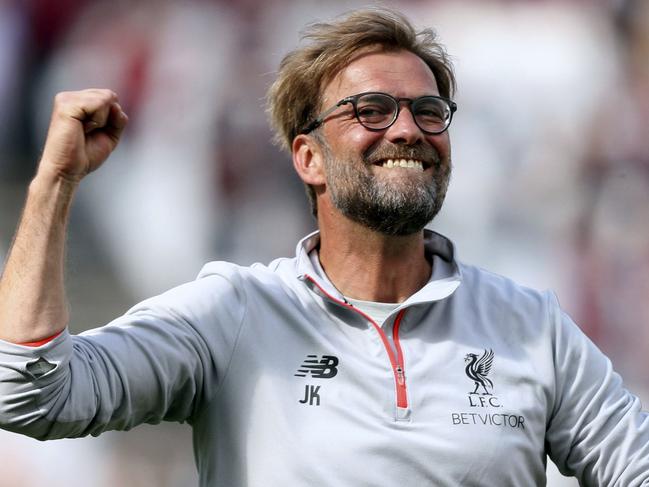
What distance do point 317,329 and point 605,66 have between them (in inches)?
102

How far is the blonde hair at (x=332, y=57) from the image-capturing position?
287 centimetres

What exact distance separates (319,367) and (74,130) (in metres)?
0.74

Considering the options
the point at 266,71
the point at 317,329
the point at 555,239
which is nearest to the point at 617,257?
the point at 555,239

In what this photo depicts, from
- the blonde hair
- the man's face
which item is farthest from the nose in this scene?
the blonde hair

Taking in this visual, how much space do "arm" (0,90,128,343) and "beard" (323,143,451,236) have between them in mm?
763

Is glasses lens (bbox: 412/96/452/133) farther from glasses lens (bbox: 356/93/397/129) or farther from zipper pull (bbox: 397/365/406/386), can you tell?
zipper pull (bbox: 397/365/406/386)

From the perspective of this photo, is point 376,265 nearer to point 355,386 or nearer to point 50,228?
point 355,386

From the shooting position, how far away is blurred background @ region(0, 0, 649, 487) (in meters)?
4.43

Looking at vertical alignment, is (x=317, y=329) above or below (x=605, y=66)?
below

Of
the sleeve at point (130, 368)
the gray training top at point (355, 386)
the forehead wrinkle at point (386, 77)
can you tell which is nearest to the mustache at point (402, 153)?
the forehead wrinkle at point (386, 77)

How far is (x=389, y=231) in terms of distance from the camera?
2678 mm

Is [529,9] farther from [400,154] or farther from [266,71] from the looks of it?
[400,154]

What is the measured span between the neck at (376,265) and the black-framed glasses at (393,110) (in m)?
0.25

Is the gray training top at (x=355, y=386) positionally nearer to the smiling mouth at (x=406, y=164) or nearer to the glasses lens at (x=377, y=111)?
the smiling mouth at (x=406, y=164)
